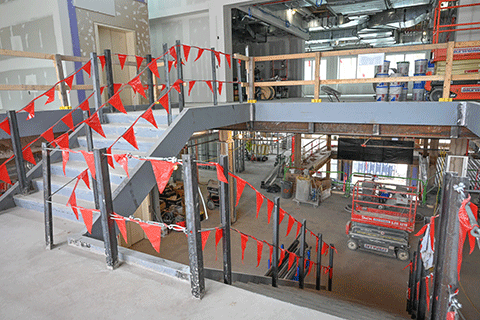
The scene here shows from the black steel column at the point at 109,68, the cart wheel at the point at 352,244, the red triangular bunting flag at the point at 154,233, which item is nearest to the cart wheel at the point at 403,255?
the cart wheel at the point at 352,244

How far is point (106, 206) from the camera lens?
3107 mm

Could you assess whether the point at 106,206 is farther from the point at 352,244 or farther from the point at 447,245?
the point at 352,244

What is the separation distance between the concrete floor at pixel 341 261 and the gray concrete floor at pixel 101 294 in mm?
5835

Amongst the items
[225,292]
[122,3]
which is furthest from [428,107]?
[122,3]

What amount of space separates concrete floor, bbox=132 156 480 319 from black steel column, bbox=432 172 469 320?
5607 millimetres

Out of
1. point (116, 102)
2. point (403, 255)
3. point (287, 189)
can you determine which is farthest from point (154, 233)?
point (287, 189)

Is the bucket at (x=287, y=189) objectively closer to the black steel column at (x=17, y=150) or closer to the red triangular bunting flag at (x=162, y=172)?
the black steel column at (x=17, y=150)

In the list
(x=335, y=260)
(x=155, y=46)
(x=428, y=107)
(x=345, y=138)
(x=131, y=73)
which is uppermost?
(x=155, y=46)

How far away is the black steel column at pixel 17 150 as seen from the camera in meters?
4.84

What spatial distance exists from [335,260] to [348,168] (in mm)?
11617

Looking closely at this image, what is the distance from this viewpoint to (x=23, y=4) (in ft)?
31.1

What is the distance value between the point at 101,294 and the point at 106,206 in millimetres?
828

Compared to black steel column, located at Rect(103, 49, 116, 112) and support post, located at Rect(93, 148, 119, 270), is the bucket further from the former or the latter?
support post, located at Rect(93, 148, 119, 270)

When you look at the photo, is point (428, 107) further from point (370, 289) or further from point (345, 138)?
point (345, 138)
